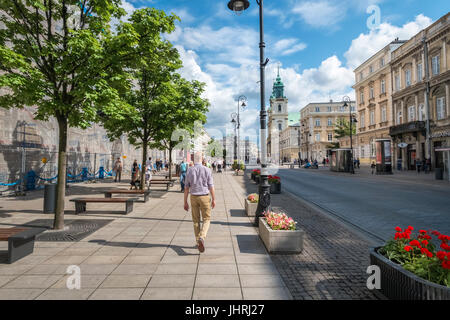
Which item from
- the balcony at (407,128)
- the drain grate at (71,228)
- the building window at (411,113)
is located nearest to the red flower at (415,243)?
the drain grate at (71,228)

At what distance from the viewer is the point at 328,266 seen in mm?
4707

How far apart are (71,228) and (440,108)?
35613mm

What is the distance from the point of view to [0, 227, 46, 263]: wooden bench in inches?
188

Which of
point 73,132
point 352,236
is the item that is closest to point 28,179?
point 73,132

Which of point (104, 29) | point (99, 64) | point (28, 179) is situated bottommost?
point (28, 179)

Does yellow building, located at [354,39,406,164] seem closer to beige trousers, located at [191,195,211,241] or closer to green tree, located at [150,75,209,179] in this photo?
green tree, located at [150,75,209,179]

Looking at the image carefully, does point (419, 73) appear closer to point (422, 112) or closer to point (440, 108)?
point (422, 112)

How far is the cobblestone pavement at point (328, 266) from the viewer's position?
148 inches

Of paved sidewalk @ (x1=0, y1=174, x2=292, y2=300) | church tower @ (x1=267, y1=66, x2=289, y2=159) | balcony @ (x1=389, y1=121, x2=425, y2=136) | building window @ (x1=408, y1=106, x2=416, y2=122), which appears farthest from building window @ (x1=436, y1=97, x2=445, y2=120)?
church tower @ (x1=267, y1=66, x2=289, y2=159)

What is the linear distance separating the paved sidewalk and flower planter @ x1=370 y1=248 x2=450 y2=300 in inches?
49.7

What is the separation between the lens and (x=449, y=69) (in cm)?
2725

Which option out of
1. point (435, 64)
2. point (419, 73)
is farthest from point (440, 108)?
point (419, 73)
